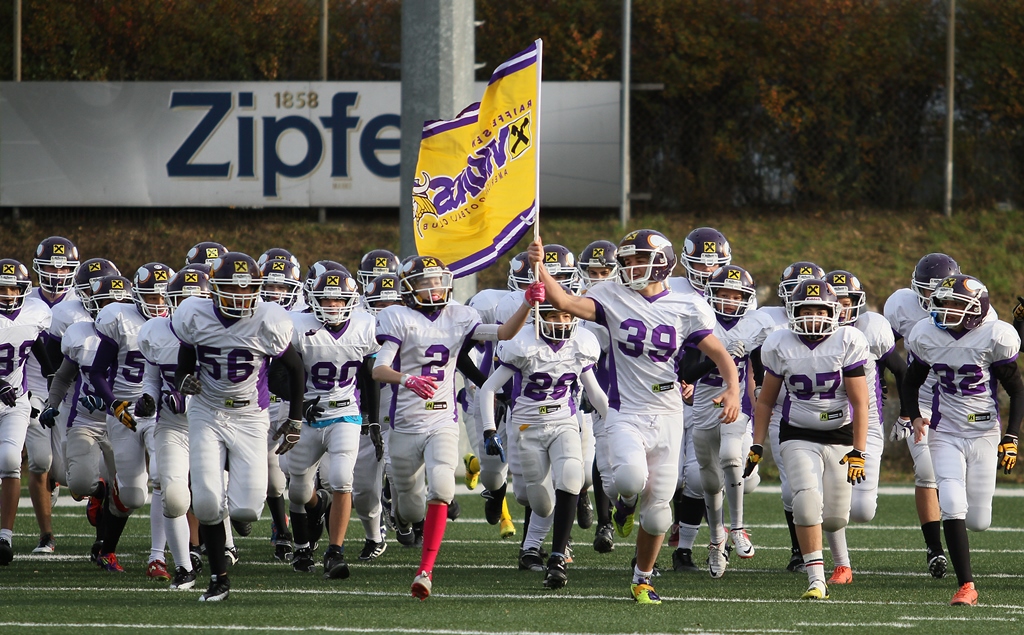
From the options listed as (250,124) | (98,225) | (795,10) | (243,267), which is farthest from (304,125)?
(243,267)

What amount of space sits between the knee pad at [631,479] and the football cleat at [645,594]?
0.52 m

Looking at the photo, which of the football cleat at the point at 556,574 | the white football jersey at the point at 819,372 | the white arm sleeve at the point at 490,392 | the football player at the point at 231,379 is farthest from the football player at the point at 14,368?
the white football jersey at the point at 819,372

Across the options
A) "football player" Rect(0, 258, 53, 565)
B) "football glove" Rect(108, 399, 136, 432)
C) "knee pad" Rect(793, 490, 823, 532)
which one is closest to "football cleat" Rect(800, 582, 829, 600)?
"knee pad" Rect(793, 490, 823, 532)

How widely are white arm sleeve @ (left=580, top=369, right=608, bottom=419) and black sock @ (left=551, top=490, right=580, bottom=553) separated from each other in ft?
1.85

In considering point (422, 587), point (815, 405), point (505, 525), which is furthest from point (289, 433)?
point (815, 405)

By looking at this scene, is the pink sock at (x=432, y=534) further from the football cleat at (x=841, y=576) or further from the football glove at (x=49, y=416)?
the football glove at (x=49, y=416)

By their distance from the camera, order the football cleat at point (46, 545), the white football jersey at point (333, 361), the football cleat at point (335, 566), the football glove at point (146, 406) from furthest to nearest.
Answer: the football cleat at point (46, 545) → the white football jersey at point (333, 361) → the football cleat at point (335, 566) → the football glove at point (146, 406)

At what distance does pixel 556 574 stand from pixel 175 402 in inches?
93.2

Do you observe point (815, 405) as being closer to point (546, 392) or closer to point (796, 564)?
point (796, 564)

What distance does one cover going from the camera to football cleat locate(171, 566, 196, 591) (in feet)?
24.5

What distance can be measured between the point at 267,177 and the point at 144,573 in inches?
316

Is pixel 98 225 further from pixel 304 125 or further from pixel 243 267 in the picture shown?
pixel 243 267

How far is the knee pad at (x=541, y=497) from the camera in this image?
812cm

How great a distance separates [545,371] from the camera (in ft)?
26.6
